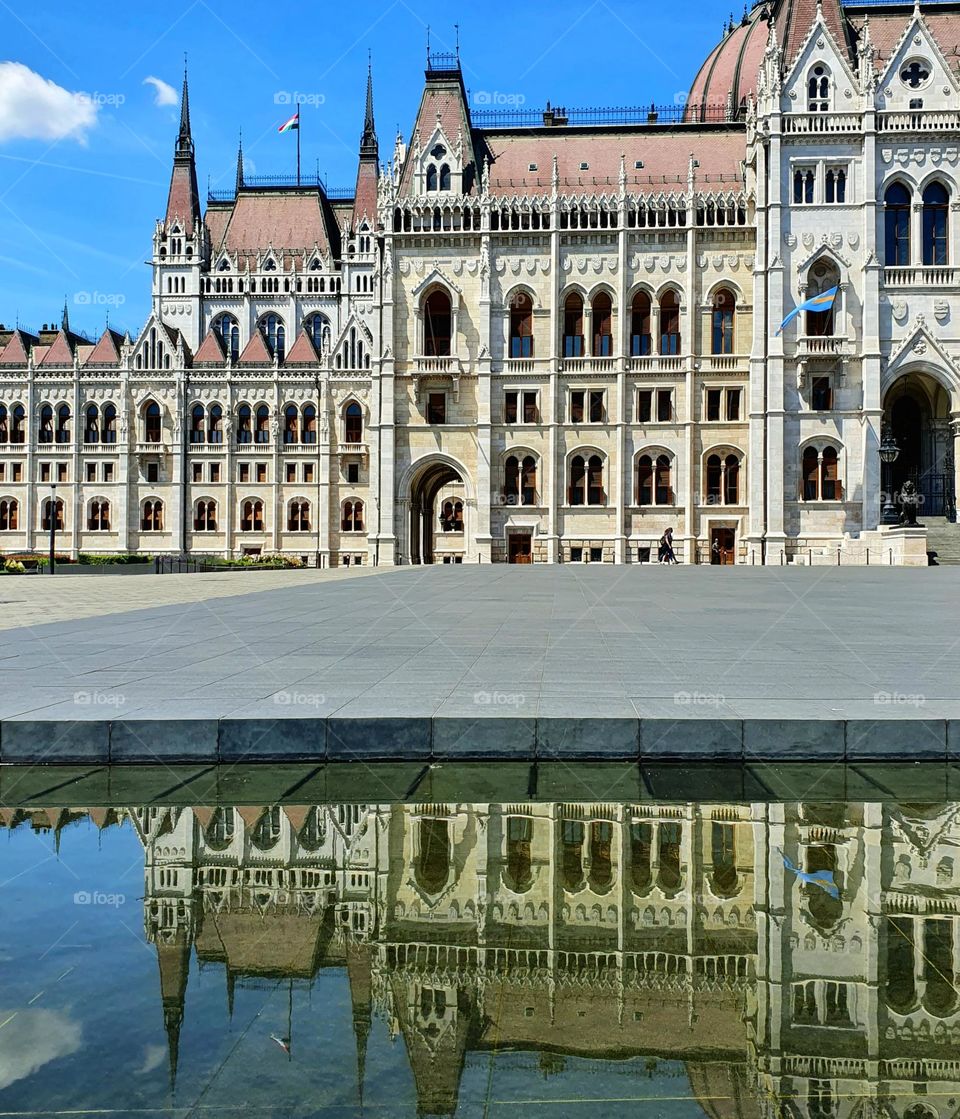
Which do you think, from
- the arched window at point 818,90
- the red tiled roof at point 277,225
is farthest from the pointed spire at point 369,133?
the arched window at point 818,90

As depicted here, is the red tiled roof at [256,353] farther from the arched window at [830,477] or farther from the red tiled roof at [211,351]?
the arched window at [830,477]

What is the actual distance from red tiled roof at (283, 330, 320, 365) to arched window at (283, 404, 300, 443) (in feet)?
11.6

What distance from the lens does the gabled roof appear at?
77062mm

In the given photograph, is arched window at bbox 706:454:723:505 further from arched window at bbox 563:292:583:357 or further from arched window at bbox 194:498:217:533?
arched window at bbox 194:498:217:533

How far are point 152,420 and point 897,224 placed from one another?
52955 millimetres

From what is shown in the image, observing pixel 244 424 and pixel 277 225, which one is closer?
pixel 244 424

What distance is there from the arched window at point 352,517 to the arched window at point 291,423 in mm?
6366

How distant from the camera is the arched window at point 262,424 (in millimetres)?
75438

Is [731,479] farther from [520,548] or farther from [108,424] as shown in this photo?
[108,424]

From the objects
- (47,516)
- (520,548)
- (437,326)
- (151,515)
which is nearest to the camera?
(520,548)

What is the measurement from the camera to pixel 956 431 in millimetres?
50906

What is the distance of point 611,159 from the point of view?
58500 millimetres

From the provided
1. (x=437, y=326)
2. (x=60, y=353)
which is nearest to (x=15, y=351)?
(x=60, y=353)

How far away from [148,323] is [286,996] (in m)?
79.4
